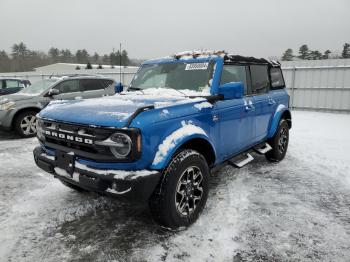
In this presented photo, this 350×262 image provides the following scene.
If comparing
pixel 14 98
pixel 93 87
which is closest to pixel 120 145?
pixel 14 98

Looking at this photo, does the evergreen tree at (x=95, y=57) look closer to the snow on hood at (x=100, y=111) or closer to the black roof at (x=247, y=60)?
the black roof at (x=247, y=60)

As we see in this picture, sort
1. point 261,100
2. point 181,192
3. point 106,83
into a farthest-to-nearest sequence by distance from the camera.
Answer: point 106,83 → point 261,100 → point 181,192

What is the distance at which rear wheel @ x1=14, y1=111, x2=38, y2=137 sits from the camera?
303 inches

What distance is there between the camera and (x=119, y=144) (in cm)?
253

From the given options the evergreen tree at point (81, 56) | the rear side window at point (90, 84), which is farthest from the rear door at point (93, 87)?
the evergreen tree at point (81, 56)

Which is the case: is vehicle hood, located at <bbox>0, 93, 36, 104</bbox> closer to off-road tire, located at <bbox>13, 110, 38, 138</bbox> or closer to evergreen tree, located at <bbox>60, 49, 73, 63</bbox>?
off-road tire, located at <bbox>13, 110, 38, 138</bbox>

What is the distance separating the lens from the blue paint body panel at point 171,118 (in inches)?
102

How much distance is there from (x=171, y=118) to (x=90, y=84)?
22.4 ft

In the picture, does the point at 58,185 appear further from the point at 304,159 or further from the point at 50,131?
the point at 304,159

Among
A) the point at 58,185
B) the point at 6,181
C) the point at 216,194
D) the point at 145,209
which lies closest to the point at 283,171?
the point at 216,194

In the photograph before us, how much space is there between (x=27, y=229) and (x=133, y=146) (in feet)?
5.44

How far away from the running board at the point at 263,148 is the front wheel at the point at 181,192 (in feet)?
6.31

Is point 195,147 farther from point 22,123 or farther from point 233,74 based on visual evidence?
point 22,123

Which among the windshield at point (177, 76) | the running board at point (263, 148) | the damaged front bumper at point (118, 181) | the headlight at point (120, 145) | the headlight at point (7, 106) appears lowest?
the running board at point (263, 148)
